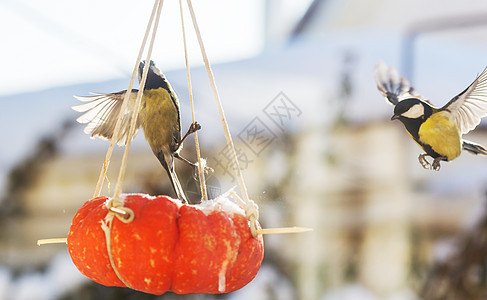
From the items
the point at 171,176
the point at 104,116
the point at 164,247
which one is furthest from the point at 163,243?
the point at 104,116

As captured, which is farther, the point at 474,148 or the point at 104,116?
the point at 104,116

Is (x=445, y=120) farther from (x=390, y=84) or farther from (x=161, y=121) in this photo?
(x=161, y=121)

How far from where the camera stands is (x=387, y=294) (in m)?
1.99

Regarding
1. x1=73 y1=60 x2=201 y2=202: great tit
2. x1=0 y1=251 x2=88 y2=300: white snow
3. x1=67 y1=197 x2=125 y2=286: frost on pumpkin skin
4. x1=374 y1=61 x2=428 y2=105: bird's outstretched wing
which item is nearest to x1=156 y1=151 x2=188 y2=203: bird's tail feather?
x1=73 y1=60 x2=201 y2=202: great tit

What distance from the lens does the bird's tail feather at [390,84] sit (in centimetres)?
62

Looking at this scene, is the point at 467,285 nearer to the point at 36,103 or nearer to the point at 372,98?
the point at 372,98

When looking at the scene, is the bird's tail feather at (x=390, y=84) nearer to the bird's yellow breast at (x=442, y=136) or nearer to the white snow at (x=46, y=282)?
the bird's yellow breast at (x=442, y=136)

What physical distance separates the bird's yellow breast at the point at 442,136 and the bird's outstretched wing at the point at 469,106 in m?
0.01

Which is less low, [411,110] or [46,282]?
[411,110]

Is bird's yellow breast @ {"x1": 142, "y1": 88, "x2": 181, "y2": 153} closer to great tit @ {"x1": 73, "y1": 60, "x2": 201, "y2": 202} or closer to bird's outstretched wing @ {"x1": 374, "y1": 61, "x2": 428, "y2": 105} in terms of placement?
great tit @ {"x1": 73, "y1": 60, "x2": 201, "y2": 202}

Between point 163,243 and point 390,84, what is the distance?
34 centimetres

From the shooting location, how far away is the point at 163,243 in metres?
0.59

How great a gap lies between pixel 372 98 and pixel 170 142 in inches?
52.0

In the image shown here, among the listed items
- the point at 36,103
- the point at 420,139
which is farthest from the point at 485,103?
the point at 36,103
